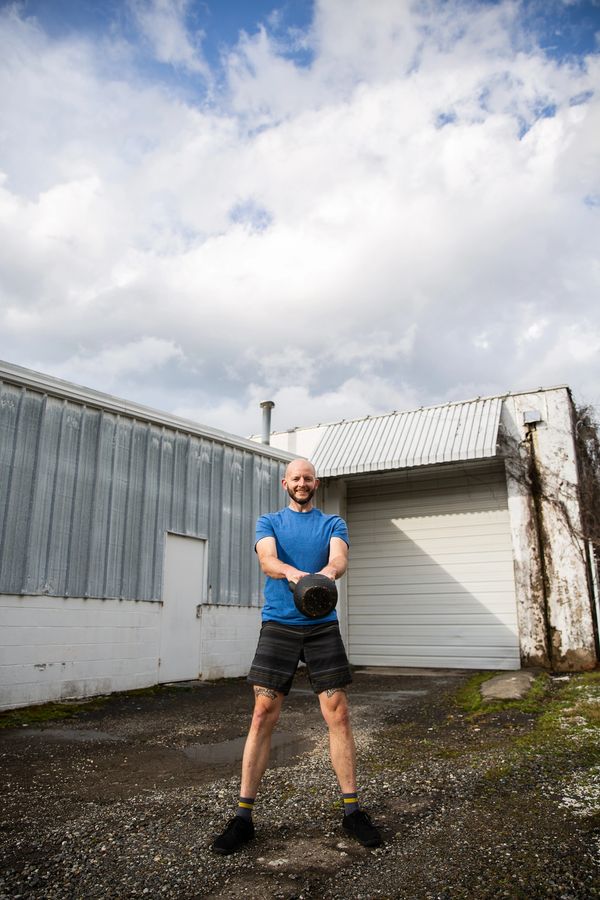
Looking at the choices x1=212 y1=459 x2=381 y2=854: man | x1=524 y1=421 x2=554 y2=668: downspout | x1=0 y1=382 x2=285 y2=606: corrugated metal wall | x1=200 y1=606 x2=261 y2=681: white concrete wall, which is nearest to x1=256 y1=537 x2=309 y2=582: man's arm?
x1=212 y1=459 x2=381 y2=854: man

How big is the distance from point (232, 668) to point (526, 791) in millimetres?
7570

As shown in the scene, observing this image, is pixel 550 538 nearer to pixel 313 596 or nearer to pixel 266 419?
pixel 266 419

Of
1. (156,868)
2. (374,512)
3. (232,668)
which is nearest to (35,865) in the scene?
(156,868)

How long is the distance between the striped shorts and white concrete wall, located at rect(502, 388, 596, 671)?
8995 mm

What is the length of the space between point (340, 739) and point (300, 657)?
16.5 inches

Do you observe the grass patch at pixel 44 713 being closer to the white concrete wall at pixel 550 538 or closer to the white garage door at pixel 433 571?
the white garage door at pixel 433 571

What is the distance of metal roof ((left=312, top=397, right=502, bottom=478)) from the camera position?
11.7 metres

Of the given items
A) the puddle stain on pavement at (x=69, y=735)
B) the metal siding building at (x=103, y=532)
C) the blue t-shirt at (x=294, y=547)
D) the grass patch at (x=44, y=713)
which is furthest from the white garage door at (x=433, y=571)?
the blue t-shirt at (x=294, y=547)

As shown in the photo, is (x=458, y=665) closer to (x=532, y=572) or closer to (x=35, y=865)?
(x=532, y=572)

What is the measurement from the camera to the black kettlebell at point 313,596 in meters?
3.03

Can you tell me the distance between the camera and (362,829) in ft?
9.48

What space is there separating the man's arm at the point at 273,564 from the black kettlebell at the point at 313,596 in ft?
0.20

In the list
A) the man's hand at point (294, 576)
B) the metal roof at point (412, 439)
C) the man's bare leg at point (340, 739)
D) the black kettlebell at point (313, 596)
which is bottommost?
the man's bare leg at point (340, 739)

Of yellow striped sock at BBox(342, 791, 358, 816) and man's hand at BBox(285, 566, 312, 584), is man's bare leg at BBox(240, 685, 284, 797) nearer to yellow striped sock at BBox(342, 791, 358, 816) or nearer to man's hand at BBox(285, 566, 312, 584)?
yellow striped sock at BBox(342, 791, 358, 816)
